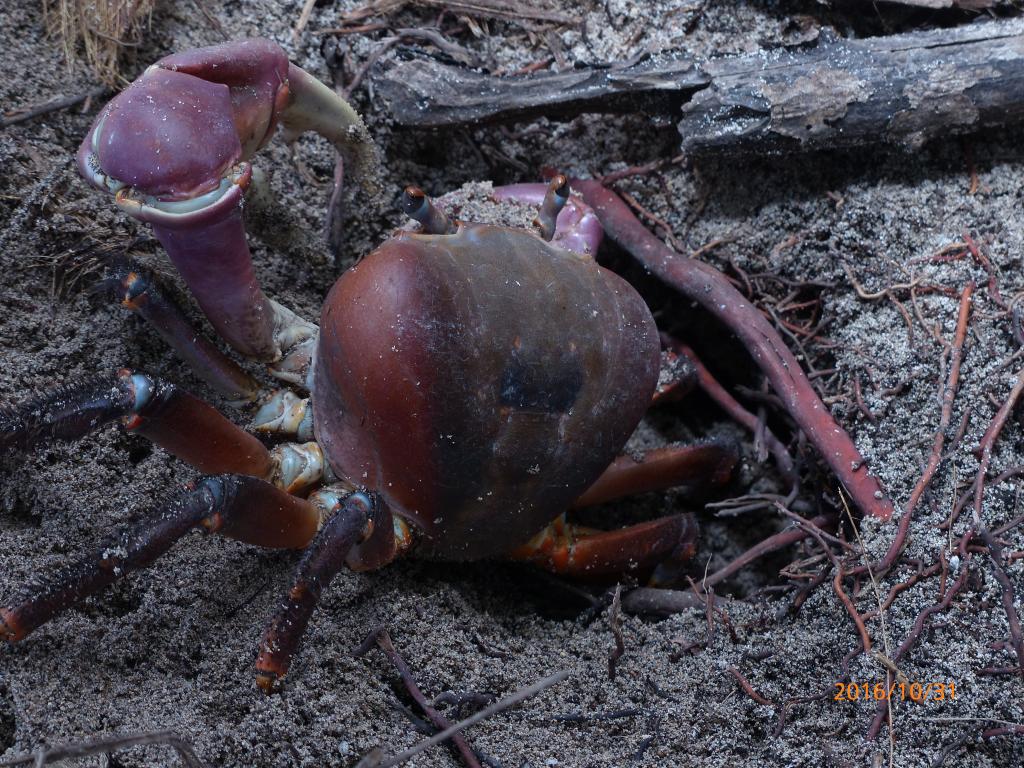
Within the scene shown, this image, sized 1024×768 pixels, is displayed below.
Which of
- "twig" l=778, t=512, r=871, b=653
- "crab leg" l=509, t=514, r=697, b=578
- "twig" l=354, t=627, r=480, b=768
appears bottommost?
"crab leg" l=509, t=514, r=697, b=578

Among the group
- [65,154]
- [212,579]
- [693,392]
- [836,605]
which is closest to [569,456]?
[836,605]

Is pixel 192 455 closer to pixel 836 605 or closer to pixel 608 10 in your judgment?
pixel 836 605

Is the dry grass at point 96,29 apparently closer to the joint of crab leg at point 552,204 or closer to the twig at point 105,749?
the joint of crab leg at point 552,204

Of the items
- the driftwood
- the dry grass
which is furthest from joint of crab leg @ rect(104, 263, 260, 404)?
the driftwood

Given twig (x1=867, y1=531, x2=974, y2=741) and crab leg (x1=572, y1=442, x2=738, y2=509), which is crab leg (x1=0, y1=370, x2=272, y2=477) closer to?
crab leg (x1=572, y1=442, x2=738, y2=509)

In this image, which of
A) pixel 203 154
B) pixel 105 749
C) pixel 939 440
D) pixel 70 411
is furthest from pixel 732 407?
pixel 105 749

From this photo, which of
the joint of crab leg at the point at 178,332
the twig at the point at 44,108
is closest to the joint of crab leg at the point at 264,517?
the joint of crab leg at the point at 178,332
